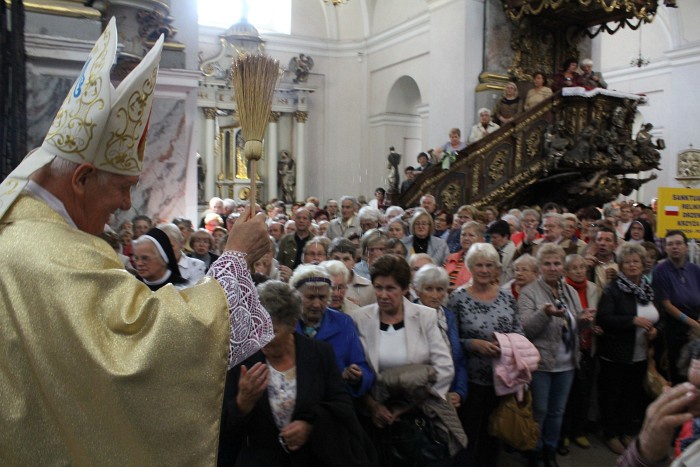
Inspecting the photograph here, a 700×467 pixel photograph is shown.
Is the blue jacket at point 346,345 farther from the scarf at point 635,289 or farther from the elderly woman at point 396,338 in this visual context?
the scarf at point 635,289

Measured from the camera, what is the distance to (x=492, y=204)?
1248cm

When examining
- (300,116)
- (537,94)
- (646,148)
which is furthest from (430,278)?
(300,116)

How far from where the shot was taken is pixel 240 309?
1.81 meters

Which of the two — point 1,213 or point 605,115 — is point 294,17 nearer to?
point 605,115

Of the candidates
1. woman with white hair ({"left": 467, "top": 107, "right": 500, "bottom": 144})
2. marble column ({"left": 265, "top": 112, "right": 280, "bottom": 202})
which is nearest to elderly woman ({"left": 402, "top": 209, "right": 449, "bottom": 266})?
woman with white hair ({"left": 467, "top": 107, "right": 500, "bottom": 144})

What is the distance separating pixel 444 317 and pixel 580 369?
1875 millimetres

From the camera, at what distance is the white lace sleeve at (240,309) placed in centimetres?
179

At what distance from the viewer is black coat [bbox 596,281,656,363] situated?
525 centimetres

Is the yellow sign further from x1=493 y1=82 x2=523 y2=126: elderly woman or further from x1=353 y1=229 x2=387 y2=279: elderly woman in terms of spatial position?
x1=493 y1=82 x2=523 y2=126: elderly woman

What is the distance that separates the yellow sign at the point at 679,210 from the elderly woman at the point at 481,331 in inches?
151

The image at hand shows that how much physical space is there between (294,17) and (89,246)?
20.6 metres

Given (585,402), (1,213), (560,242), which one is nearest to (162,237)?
(1,213)

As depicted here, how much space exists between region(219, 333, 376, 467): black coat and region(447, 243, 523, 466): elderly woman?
4.46ft

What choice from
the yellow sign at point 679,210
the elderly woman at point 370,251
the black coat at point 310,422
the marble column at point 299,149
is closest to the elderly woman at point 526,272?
the elderly woman at point 370,251
